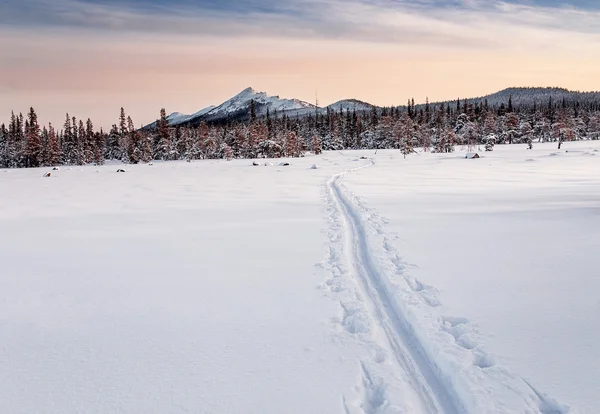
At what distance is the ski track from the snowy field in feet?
0.07

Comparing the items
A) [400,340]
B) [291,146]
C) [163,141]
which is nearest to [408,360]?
[400,340]

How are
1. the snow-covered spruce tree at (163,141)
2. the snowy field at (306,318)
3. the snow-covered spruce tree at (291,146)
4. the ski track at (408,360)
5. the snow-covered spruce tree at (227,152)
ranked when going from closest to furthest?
the ski track at (408,360)
the snowy field at (306,318)
the snow-covered spruce tree at (227,152)
the snow-covered spruce tree at (291,146)
the snow-covered spruce tree at (163,141)

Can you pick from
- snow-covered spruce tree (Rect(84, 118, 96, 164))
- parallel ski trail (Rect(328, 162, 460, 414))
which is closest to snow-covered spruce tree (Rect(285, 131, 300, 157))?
snow-covered spruce tree (Rect(84, 118, 96, 164))

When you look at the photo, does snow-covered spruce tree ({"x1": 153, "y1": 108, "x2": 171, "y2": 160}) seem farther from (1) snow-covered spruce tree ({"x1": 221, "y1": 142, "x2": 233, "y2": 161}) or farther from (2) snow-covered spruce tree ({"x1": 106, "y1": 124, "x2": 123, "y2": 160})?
(2) snow-covered spruce tree ({"x1": 106, "y1": 124, "x2": 123, "y2": 160})

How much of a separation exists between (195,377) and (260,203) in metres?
14.9

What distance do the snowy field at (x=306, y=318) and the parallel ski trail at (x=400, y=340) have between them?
25 millimetres

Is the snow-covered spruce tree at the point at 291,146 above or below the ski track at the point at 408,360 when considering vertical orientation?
above

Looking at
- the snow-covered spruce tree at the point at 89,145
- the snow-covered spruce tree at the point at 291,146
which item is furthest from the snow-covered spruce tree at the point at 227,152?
the snow-covered spruce tree at the point at 89,145

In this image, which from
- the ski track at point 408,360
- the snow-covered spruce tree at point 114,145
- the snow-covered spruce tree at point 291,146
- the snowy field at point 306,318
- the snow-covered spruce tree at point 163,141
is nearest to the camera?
the ski track at point 408,360

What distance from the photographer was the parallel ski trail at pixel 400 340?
14.1 feet

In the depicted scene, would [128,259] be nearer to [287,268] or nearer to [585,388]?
[287,268]

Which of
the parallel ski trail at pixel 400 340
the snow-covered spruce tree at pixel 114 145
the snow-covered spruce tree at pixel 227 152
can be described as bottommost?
the parallel ski trail at pixel 400 340

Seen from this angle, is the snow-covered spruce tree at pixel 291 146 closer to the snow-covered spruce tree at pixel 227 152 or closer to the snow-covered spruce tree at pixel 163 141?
the snow-covered spruce tree at pixel 227 152

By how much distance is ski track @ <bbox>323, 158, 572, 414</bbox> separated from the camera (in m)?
4.09
